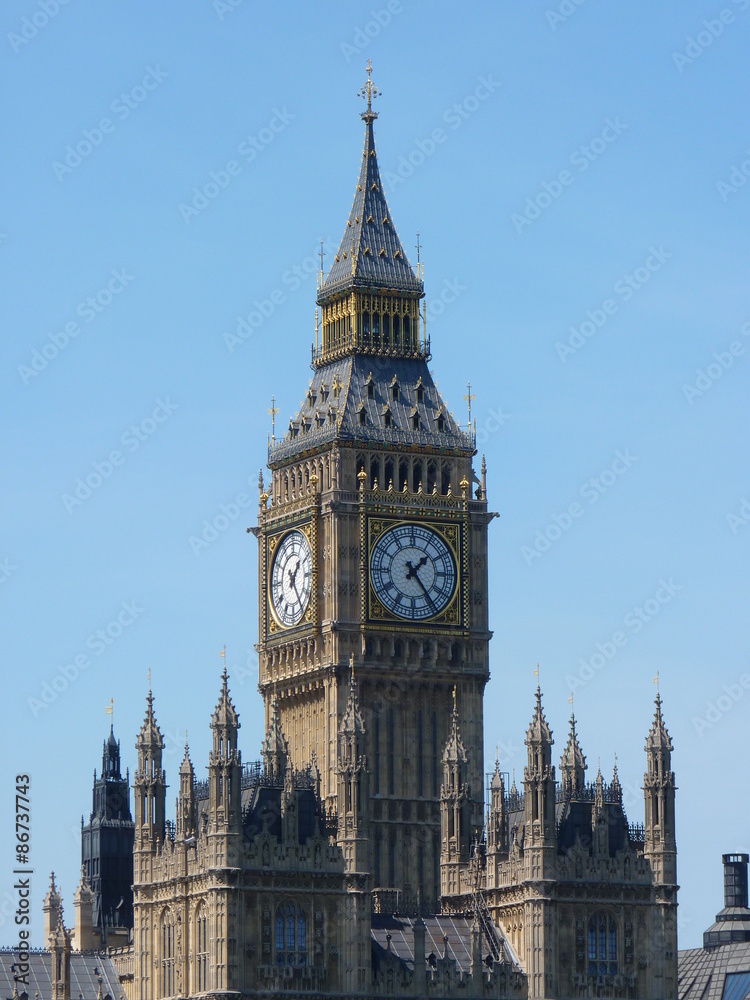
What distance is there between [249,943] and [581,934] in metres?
16.6

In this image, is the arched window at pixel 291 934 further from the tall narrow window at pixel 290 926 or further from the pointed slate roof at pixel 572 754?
the pointed slate roof at pixel 572 754

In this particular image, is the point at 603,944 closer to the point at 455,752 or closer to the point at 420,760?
the point at 455,752

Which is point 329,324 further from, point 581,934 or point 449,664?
point 581,934

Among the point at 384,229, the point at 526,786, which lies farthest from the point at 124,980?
the point at 384,229

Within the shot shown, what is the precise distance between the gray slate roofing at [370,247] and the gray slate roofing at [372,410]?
4076 millimetres

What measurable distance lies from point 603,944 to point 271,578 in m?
31.5

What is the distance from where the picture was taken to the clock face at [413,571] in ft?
586

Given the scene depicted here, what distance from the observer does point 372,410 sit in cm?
18138

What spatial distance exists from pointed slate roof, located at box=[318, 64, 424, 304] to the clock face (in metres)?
13.9

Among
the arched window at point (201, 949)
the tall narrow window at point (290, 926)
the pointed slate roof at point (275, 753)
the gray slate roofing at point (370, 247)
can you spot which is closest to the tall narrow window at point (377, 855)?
the pointed slate roof at point (275, 753)

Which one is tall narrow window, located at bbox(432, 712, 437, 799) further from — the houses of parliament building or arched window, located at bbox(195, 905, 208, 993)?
arched window, located at bbox(195, 905, 208, 993)

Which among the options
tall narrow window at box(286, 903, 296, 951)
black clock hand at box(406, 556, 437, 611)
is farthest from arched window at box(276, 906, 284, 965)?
black clock hand at box(406, 556, 437, 611)

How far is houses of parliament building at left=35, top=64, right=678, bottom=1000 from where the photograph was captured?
515 feet

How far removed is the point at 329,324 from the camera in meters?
186
